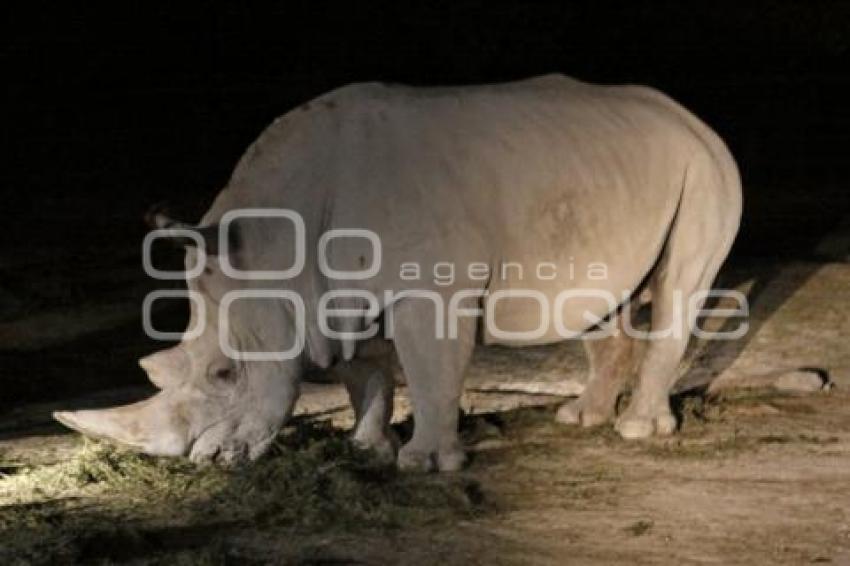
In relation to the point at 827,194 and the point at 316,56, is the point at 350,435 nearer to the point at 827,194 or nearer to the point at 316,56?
the point at 827,194

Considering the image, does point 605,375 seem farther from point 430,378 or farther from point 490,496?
point 490,496

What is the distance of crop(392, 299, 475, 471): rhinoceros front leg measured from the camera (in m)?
8.25

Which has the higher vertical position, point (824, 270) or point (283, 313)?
point (283, 313)

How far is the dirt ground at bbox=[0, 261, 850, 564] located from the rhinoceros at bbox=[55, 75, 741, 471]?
32 cm

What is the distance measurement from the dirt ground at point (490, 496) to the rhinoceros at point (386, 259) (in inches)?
12.7

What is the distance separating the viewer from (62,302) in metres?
14.4

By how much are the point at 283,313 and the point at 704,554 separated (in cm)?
239

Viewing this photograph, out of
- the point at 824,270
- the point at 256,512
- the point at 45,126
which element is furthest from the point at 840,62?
the point at 256,512

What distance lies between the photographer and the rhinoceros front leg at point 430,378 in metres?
8.25

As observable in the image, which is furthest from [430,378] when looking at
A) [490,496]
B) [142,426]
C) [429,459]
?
[142,426]

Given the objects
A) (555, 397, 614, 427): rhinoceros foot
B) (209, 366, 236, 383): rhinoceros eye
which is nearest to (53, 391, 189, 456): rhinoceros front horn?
(209, 366, 236, 383): rhinoceros eye

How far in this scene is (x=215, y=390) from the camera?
8164 millimetres

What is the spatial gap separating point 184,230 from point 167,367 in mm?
710

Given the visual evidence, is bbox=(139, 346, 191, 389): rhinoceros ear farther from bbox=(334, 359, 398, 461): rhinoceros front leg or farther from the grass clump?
bbox=(334, 359, 398, 461): rhinoceros front leg
